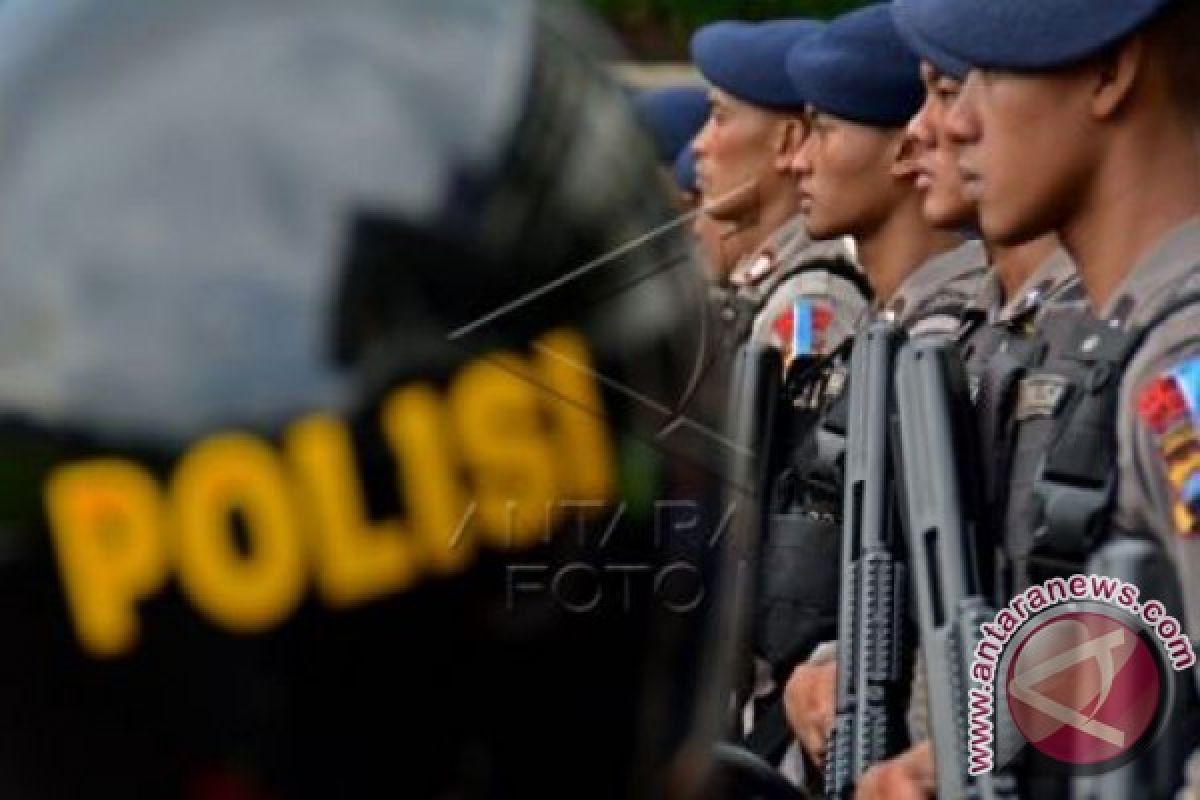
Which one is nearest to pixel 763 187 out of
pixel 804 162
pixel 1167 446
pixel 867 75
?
pixel 804 162

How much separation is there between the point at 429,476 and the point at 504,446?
4 centimetres

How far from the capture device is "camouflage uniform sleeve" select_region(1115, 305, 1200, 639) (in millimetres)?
2455

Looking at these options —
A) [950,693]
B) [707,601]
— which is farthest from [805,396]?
[707,601]

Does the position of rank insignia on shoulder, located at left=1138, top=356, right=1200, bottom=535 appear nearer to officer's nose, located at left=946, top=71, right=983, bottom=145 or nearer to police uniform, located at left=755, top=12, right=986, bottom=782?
officer's nose, located at left=946, top=71, right=983, bottom=145

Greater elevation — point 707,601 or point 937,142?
point 937,142

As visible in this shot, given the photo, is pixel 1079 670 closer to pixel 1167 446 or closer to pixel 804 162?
pixel 1167 446

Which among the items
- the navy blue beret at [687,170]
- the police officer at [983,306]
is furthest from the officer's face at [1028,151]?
the navy blue beret at [687,170]

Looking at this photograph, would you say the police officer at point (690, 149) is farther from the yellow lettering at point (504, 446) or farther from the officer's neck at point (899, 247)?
→ the yellow lettering at point (504, 446)

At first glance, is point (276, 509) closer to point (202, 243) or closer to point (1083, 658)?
point (202, 243)

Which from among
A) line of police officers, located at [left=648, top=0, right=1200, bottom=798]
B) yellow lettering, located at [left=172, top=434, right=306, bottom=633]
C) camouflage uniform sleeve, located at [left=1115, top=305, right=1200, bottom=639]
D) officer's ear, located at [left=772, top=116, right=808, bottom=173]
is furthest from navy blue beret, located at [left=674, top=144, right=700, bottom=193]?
yellow lettering, located at [left=172, top=434, right=306, bottom=633]

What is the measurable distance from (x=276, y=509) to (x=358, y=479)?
0.03 m

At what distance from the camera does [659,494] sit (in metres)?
1.24

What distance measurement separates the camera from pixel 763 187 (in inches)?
229

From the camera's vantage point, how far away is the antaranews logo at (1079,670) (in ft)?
8.46
